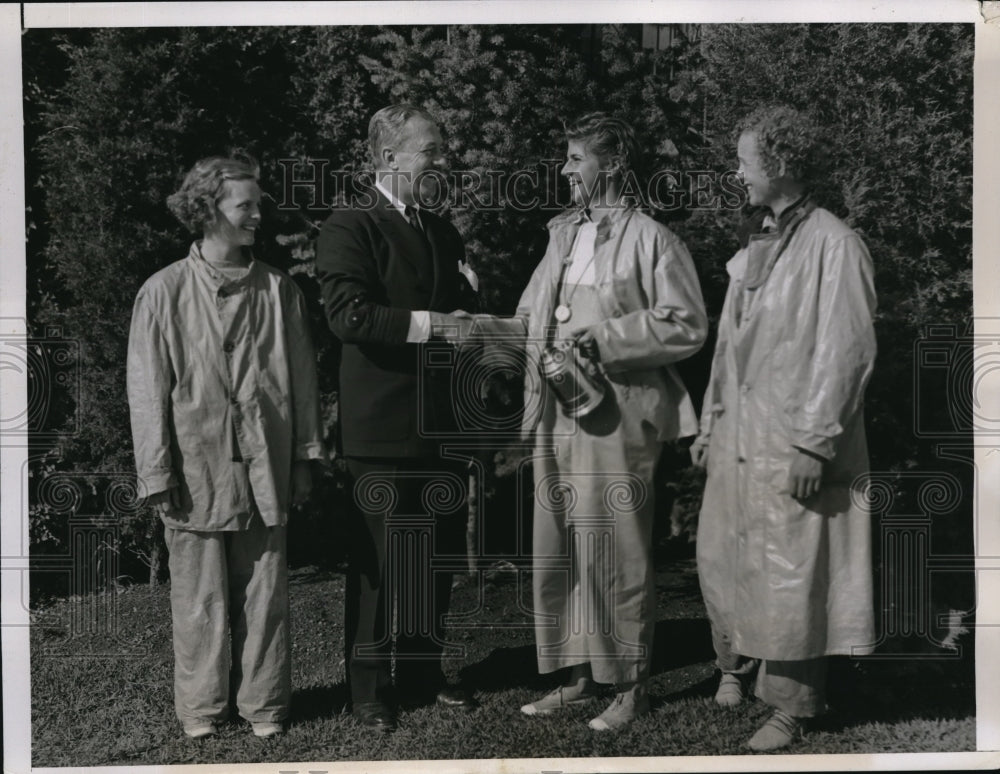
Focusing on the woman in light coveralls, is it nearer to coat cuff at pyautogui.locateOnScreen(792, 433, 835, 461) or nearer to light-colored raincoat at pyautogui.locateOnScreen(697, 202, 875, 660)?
light-colored raincoat at pyautogui.locateOnScreen(697, 202, 875, 660)

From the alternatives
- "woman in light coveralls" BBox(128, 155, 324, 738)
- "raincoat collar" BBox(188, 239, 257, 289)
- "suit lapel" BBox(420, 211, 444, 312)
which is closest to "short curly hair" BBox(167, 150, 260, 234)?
"woman in light coveralls" BBox(128, 155, 324, 738)

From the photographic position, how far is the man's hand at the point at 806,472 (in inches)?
185

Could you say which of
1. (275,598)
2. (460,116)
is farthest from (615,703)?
A: (460,116)

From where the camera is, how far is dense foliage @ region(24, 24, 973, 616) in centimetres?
499

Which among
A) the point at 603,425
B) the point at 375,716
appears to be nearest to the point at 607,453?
the point at 603,425

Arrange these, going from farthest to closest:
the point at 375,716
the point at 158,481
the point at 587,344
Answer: the point at 375,716, the point at 587,344, the point at 158,481

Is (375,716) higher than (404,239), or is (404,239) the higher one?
(404,239)

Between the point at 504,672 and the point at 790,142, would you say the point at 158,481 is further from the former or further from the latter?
the point at 790,142

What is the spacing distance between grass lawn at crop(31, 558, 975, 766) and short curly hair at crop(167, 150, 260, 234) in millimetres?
1493

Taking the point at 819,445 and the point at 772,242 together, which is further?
the point at 772,242

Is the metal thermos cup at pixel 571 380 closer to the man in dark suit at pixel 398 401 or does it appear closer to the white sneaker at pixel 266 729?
the man in dark suit at pixel 398 401

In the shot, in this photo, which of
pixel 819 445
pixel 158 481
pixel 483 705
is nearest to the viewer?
pixel 819 445

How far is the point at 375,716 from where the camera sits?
500 centimetres

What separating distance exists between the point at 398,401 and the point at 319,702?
4.24 feet
